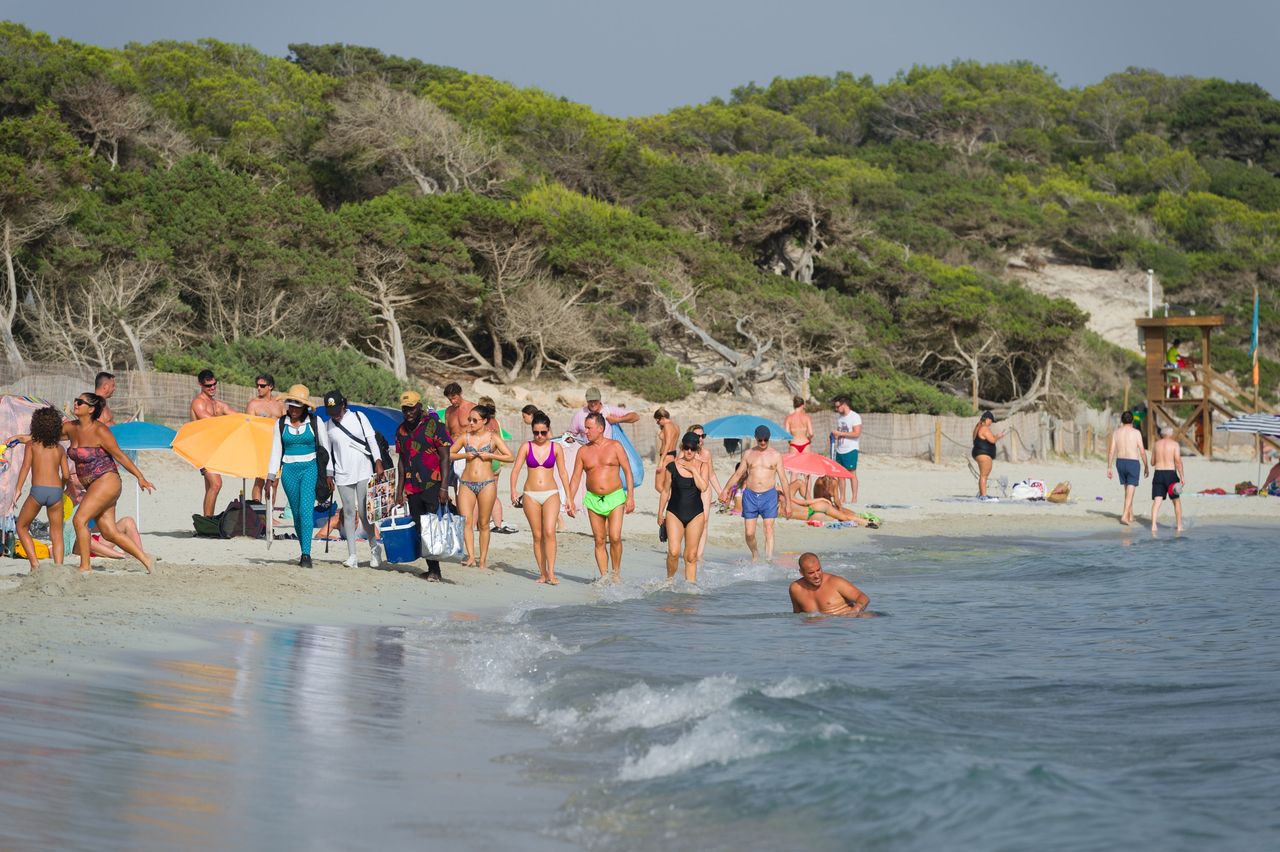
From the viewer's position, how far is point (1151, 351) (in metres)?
34.7

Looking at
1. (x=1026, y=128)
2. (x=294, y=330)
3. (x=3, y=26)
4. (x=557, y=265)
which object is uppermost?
(x=1026, y=128)

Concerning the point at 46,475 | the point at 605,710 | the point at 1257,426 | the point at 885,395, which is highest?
the point at 885,395

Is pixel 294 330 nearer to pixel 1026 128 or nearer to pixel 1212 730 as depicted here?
pixel 1212 730

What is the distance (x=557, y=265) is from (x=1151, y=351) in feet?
50.4

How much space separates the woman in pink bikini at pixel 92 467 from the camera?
9016mm

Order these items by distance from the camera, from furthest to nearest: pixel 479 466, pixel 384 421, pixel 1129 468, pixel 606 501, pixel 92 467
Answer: pixel 1129 468, pixel 384 421, pixel 479 466, pixel 606 501, pixel 92 467

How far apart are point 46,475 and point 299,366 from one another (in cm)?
1791

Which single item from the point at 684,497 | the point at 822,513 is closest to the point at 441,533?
the point at 684,497

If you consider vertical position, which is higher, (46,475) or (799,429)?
(799,429)

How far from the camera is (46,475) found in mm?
8820

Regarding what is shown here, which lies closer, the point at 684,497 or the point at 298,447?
the point at 298,447

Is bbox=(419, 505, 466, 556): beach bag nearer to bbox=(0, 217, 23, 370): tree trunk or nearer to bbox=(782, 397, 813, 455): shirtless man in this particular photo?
bbox=(782, 397, 813, 455): shirtless man

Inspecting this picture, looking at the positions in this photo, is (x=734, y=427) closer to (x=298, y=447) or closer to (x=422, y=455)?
(x=422, y=455)

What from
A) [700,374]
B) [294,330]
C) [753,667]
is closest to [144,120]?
[294,330]
